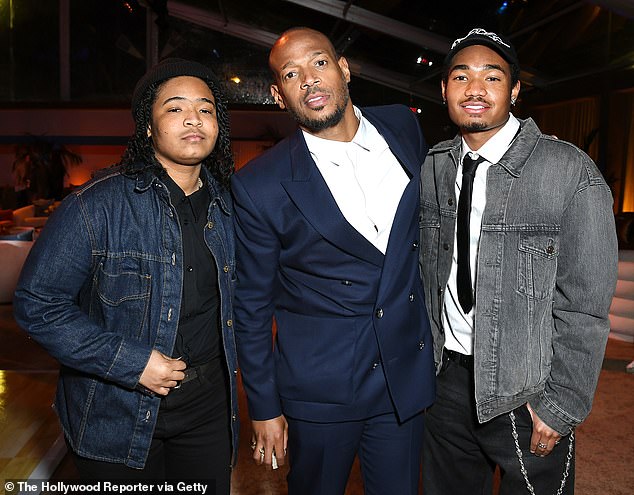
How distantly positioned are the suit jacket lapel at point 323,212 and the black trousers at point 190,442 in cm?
58

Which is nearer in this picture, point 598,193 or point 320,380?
point 598,193

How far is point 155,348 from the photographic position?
180cm

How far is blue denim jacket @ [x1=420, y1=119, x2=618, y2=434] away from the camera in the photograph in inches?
65.6

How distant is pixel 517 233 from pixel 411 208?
1.12ft

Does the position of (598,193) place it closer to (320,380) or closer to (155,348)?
(320,380)

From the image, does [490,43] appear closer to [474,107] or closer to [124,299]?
[474,107]

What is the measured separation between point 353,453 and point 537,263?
0.85 meters

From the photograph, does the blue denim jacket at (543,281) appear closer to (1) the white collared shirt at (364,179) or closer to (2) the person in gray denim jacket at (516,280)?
(2) the person in gray denim jacket at (516,280)

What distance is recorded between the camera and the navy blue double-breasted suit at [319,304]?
188 centimetres

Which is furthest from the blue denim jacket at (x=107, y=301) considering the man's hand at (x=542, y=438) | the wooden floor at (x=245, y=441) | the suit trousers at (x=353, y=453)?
the wooden floor at (x=245, y=441)

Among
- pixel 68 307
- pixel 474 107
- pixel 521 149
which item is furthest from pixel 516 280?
pixel 68 307

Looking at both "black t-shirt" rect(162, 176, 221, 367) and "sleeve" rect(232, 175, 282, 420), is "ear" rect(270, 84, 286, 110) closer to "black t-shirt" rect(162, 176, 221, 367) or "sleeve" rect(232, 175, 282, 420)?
"sleeve" rect(232, 175, 282, 420)

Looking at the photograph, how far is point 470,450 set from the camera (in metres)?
1.99

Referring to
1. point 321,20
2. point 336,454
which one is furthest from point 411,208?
point 321,20
